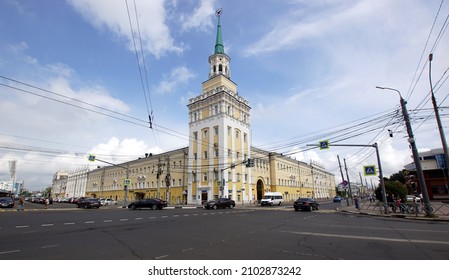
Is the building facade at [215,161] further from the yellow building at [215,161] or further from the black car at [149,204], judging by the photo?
the black car at [149,204]

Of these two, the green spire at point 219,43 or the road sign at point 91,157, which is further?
the green spire at point 219,43

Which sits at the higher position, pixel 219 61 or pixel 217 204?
pixel 219 61

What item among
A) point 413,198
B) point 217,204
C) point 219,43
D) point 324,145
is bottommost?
point 217,204

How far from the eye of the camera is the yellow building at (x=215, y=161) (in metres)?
47.9

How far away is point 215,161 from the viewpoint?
48344mm

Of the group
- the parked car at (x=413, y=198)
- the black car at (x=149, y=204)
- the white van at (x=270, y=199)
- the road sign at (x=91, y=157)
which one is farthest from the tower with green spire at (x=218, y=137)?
the parked car at (x=413, y=198)

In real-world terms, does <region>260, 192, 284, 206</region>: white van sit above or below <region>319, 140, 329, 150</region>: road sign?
below

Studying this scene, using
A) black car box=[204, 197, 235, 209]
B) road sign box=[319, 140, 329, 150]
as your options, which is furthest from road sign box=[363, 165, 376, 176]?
black car box=[204, 197, 235, 209]

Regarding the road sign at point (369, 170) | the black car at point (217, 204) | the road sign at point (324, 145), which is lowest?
the black car at point (217, 204)

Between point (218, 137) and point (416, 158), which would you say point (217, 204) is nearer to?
point (218, 137)

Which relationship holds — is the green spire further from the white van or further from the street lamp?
the street lamp

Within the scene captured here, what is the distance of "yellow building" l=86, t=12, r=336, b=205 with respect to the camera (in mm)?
47875

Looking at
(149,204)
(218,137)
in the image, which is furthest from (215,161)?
(149,204)

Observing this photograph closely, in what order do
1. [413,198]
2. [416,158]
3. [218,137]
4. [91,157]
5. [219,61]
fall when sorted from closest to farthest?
[416,158] → [413,198] → [91,157] → [218,137] → [219,61]
